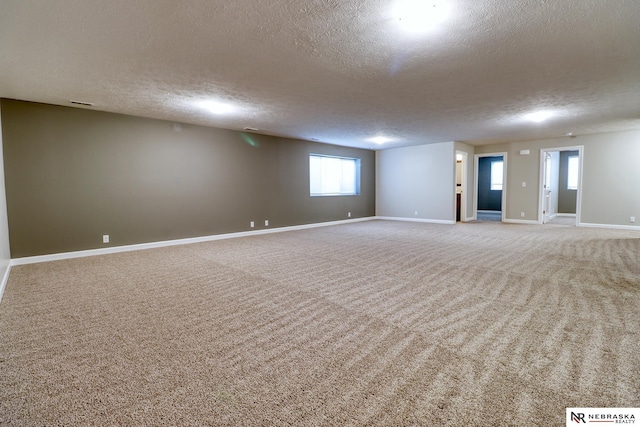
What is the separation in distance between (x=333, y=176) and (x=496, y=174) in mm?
7451

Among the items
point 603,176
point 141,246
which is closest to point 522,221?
point 603,176

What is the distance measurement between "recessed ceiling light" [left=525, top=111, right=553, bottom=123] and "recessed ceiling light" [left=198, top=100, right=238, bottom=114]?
5.19 meters

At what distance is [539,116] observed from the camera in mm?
5438

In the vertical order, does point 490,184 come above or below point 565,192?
above

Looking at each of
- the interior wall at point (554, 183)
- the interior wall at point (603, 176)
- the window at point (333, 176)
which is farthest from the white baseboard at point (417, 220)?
the interior wall at point (554, 183)

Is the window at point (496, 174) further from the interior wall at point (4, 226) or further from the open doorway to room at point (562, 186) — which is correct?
the interior wall at point (4, 226)

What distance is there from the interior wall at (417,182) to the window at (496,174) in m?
5.00

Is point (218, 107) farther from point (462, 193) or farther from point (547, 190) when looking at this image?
point (547, 190)

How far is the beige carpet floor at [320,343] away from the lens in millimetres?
1414

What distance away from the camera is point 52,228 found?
4.55 meters

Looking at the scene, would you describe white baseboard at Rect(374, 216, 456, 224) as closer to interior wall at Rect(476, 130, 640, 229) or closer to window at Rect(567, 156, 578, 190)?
interior wall at Rect(476, 130, 640, 229)

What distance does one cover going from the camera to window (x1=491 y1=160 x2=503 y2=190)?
1195cm

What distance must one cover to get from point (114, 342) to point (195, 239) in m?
4.13

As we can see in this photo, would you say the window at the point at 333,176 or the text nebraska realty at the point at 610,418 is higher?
the window at the point at 333,176
